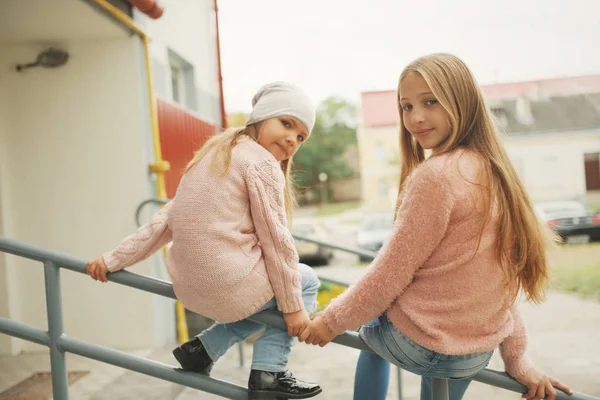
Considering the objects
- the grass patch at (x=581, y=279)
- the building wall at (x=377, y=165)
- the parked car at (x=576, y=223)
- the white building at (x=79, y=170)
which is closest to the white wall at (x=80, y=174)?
the white building at (x=79, y=170)

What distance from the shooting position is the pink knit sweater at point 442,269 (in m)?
1.23

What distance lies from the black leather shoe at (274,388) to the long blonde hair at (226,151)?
1.55ft

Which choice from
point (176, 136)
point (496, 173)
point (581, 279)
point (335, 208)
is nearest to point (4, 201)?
point (176, 136)

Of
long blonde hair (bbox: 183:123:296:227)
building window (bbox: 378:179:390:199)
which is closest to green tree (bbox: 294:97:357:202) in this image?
building window (bbox: 378:179:390:199)

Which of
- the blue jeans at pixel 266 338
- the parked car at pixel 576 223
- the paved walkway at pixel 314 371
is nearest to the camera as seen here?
the blue jeans at pixel 266 338

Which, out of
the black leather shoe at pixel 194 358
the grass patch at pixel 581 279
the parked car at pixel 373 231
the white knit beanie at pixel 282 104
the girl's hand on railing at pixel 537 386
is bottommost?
the grass patch at pixel 581 279

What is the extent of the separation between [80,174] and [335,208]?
27732mm

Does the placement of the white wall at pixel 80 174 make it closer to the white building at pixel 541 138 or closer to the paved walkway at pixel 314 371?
the paved walkway at pixel 314 371

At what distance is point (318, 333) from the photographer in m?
1.37

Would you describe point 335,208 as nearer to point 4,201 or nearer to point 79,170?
point 79,170

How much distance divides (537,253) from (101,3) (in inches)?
104

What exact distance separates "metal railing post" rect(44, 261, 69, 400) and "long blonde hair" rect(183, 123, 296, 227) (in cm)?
46

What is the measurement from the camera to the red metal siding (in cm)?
407

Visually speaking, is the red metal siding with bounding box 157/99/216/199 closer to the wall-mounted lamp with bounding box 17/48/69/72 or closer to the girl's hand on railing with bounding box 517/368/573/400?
the wall-mounted lamp with bounding box 17/48/69/72
